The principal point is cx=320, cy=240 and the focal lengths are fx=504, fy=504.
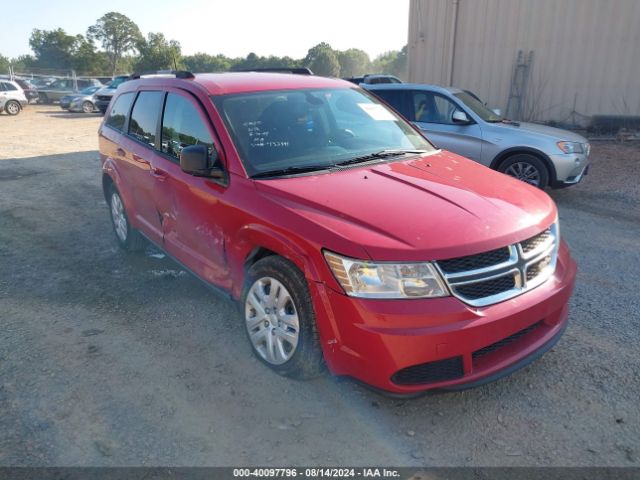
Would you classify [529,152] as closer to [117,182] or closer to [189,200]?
[189,200]

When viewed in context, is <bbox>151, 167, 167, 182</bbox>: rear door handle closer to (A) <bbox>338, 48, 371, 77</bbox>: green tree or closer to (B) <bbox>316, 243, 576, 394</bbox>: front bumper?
Answer: (B) <bbox>316, 243, 576, 394</bbox>: front bumper

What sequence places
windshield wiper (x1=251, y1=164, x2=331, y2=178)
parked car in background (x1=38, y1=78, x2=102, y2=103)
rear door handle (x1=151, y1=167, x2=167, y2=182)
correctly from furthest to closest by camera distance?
parked car in background (x1=38, y1=78, x2=102, y2=103) < rear door handle (x1=151, y1=167, x2=167, y2=182) < windshield wiper (x1=251, y1=164, x2=331, y2=178)

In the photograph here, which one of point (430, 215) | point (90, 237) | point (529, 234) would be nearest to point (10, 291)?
point (90, 237)

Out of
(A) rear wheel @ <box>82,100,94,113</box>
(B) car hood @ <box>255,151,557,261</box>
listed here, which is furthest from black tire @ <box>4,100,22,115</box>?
(B) car hood @ <box>255,151,557,261</box>

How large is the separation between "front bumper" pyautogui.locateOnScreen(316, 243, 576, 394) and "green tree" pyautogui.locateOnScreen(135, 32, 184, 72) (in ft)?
144

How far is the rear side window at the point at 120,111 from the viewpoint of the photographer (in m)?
5.02

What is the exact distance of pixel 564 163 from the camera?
6.77 metres

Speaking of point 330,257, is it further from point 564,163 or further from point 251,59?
point 251,59

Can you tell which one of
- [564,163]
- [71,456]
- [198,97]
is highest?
[198,97]

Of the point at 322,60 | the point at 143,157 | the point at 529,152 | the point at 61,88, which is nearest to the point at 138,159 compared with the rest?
the point at 143,157

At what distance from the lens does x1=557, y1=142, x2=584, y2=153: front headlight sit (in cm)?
680

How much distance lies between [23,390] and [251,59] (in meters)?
62.2

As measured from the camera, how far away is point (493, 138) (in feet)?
→ 23.2

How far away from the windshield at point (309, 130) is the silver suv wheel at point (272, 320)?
771 mm
